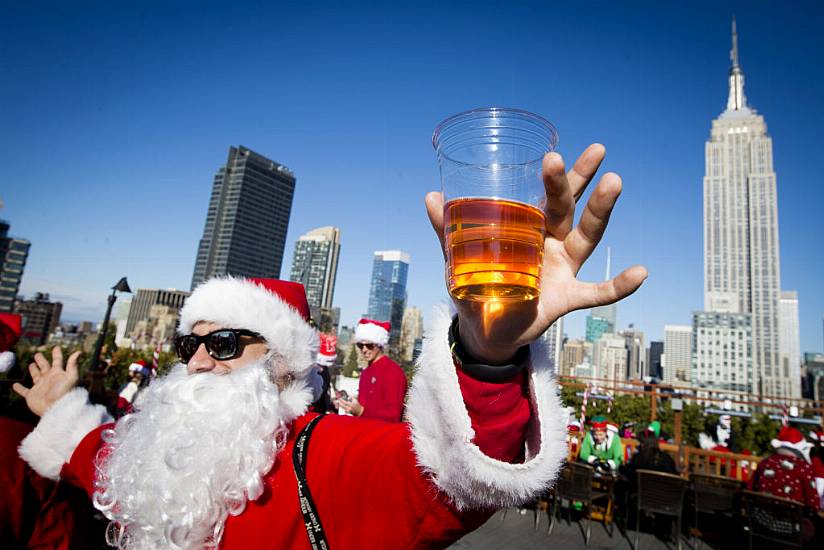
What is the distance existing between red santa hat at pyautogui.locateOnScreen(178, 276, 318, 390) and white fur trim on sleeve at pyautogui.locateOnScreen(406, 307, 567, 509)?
1059mm

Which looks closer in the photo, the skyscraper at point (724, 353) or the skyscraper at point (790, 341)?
the skyscraper at point (724, 353)

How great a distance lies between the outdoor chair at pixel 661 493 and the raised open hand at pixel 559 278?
680 cm

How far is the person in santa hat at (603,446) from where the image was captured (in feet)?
25.8

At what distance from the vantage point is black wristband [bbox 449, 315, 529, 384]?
3.65 ft

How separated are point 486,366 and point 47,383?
2492 mm

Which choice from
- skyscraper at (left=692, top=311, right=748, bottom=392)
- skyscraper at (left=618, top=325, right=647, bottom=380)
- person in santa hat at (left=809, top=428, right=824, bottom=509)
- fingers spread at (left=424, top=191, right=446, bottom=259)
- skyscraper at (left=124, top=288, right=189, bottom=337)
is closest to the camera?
fingers spread at (left=424, top=191, right=446, bottom=259)

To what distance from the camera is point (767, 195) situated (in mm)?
131500

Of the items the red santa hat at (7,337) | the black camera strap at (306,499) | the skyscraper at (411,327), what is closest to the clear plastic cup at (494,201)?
the black camera strap at (306,499)

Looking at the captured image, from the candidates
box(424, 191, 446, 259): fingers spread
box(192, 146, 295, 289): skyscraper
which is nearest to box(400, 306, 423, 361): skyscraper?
box(424, 191, 446, 259): fingers spread

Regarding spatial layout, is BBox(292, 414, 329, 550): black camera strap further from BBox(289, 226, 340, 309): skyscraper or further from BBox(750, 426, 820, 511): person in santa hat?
BBox(289, 226, 340, 309): skyscraper

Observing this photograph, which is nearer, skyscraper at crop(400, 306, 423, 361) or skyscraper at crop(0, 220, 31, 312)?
skyscraper at crop(400, 306, 423, 361)

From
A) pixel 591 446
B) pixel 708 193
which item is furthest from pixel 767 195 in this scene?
pixel 591 446

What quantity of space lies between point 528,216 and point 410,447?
700 millimetres

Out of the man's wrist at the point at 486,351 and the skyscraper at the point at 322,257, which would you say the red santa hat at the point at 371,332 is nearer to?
the man's wrist at the point at 486,351
